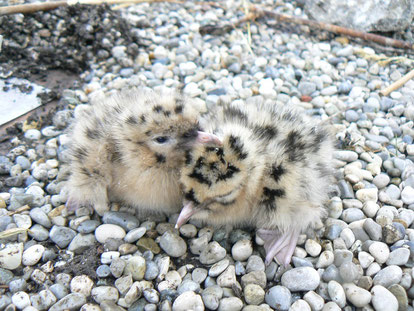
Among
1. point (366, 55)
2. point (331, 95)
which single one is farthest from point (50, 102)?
point (366, 55)

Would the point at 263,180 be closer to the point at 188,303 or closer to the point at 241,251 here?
the point at 241,251

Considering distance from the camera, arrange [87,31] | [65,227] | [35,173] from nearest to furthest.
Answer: [65,227]
[35,173]
[87,31]

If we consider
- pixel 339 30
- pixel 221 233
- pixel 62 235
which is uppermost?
pixel 339 30

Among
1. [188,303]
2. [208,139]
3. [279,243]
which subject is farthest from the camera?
[279,243]

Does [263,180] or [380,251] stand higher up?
[263,180]

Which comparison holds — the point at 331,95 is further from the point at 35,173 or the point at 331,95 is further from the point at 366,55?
the point at 35,173

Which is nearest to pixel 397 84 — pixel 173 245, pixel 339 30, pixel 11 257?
pixel 339 30
